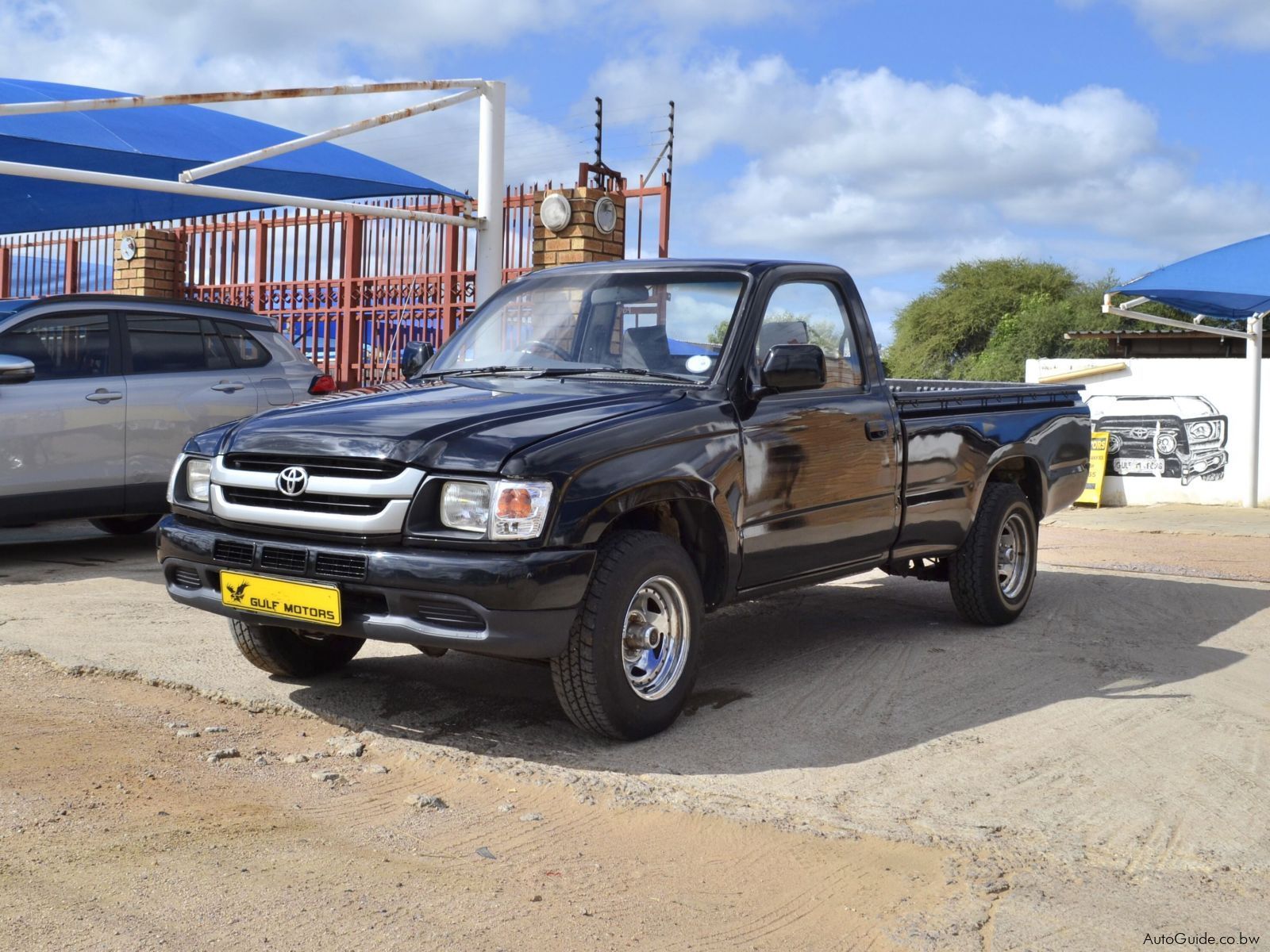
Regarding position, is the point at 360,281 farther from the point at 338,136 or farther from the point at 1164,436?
the point at 1164,436

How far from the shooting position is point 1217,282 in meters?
13.4

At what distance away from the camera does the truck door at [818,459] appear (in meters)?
5.35

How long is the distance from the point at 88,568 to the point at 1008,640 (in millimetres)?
5616

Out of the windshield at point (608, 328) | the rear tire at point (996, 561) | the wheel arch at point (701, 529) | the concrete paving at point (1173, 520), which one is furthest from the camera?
the concrete paving at point (1173, 520)

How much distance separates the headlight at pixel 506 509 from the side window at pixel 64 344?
536 cm

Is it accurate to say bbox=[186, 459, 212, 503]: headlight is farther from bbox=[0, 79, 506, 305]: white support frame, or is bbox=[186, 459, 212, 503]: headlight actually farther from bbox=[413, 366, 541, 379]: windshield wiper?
bbox=[0, 79, 506, 305]: white support frame

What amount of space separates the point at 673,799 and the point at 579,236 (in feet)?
27.1

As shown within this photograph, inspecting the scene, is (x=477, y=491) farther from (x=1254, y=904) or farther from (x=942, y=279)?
(x=942, y=279)

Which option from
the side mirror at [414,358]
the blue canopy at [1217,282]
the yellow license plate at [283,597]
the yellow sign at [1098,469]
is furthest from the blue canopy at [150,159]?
the yellow sign at [1098,469]

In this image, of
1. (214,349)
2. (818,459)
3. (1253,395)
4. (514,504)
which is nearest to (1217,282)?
(1253,395)

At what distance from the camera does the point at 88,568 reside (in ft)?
27.9

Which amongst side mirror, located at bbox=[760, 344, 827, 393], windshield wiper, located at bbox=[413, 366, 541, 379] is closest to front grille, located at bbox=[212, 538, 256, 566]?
windshield wiper, located at bbox=[413, 366, 541, 379]

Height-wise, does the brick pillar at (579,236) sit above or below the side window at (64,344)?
above

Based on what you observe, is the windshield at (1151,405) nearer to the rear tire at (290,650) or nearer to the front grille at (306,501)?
the rear tire at (290,650)
